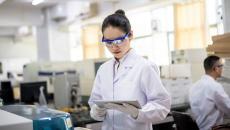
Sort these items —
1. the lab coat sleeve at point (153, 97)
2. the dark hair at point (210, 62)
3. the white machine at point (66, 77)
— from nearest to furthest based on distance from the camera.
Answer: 1. the lab coat sleeve at point (153, 97)
2. the dark hair at point (210, 62)
3. the white machine at point (66, 77)

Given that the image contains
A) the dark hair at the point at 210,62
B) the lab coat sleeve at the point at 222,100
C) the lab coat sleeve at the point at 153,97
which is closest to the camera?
the lab coat sleeve at the point at 153,97

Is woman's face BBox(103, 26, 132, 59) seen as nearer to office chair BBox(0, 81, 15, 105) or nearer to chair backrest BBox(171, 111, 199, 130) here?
chair backrest BBox(171, 111, 199, 130)

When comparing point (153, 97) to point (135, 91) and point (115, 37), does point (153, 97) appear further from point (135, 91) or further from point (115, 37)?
point (115, 37)

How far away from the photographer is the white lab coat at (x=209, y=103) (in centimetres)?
312

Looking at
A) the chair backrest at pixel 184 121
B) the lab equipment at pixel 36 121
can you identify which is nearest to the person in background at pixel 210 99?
the chair backrest at pixel 184 121

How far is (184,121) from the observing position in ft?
10.4

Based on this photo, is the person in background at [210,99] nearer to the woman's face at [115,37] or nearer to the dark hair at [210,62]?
the dark hair at [210,62]

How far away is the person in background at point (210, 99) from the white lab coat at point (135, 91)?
4.99 feet

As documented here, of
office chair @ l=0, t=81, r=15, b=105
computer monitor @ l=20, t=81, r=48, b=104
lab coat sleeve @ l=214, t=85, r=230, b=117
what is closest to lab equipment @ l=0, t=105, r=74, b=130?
lab coat sleeve @ l=214, t=85, r=230, b=117

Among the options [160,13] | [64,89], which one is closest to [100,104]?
[64,89]

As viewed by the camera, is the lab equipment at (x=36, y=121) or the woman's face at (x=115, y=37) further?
the woman's face at (x=115, y=37)

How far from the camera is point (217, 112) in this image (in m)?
3.20

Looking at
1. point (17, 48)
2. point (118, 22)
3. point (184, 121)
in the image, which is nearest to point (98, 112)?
point (118, 22)

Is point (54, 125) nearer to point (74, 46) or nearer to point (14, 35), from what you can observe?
point (74, 46)
